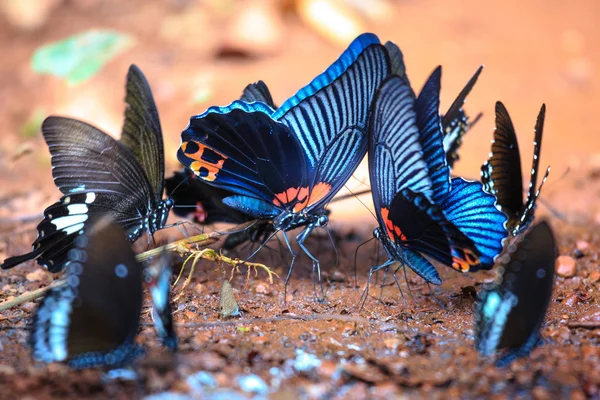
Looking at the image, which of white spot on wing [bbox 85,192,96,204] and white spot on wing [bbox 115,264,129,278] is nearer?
white spot on wing [bbox 115,264,129,278]

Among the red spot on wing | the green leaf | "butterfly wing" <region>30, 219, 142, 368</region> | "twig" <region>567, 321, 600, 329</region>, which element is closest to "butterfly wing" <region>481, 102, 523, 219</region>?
"twig" <region>567, 321, 600, 329</region>

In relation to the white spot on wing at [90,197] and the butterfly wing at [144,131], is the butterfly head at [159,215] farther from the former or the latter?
the white spot on wing at [90,197]

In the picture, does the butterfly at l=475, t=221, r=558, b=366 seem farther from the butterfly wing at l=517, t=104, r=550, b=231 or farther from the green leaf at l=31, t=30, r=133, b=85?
the green leaf at l=31, t=30, r=133, b=85

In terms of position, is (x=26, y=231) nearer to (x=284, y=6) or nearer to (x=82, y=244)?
(x=82, y=244)

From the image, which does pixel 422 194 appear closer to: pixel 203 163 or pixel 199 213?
pixel 203 163

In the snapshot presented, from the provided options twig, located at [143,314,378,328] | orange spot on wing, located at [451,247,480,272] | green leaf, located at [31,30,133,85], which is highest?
green leaf, located at [31,30,133,85]

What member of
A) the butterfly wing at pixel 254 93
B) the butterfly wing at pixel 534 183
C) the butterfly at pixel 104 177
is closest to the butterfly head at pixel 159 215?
the butterfly at pixel 104 177

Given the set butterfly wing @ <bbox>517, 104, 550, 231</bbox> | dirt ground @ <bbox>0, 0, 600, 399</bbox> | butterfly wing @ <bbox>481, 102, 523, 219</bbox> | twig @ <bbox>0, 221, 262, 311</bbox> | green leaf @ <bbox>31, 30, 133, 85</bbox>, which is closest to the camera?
dirt ground @ <bbox>0, 0, 600, 399</bbox>
